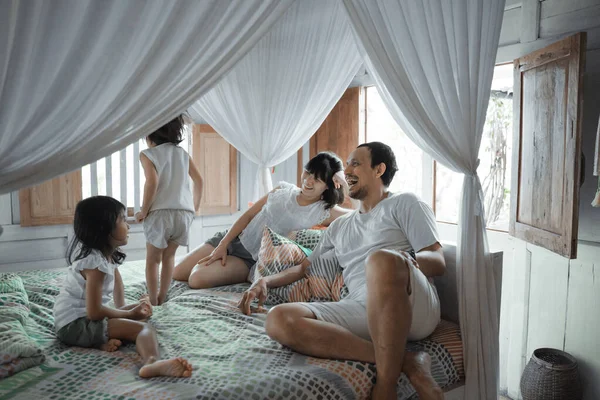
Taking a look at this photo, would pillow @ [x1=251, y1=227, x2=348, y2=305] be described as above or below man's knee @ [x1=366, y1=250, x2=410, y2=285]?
below

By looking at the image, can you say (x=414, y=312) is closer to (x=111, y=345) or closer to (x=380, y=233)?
(x=380, y=233)

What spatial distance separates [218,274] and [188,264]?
0.30 meters

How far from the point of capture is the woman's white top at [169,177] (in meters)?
2.57

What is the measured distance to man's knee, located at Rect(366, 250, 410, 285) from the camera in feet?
5.74

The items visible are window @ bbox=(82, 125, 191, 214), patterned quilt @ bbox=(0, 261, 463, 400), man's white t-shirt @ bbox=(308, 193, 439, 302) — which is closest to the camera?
patterned quilt @ bbox=(0, 261, 463, 400)

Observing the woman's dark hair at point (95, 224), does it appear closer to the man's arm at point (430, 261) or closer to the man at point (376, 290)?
the man at point (376, 290)

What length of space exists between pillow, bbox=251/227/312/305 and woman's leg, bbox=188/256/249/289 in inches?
5.4

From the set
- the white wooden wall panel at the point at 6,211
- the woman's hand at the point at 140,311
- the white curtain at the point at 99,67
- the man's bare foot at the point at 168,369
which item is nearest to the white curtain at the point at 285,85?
the white curtain at the point at 99,67

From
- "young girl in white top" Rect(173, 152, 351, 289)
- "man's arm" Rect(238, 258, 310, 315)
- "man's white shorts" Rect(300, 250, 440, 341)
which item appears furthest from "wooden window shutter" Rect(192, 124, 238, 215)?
"man's white shorts" Rect(300, 250, 440, 341)

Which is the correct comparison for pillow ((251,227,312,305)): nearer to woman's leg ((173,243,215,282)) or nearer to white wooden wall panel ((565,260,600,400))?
woman's leg ((173,243,215,282))

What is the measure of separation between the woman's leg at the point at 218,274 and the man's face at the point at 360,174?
34.1 inches

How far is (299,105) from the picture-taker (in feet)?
10.7

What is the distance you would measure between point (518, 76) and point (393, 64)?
3.58 feet

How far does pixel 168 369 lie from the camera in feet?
5.22
